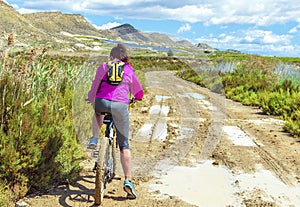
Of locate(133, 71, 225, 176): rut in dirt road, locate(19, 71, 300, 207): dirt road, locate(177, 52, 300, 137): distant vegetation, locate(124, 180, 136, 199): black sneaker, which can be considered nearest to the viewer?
locate(124, 180, 136, 199): black sneaker

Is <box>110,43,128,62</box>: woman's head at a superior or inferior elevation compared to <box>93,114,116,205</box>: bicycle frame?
superior

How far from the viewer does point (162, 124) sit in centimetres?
972

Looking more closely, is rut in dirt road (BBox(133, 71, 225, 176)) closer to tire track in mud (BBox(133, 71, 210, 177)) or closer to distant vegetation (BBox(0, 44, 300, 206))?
tire track in mud (BBox(133, 71, 210, 177))

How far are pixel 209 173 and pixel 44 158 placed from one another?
2.59m

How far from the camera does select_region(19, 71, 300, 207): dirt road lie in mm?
4820

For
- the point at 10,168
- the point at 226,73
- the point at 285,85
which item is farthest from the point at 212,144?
the point at 226,73

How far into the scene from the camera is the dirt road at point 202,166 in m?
4.82

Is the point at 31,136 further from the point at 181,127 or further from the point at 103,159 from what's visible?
the point at 181,127

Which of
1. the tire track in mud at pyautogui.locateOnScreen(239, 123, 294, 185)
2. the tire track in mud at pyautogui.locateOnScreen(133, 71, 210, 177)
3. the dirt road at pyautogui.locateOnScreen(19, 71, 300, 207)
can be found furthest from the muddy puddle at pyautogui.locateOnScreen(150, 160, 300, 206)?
the tire track in mud at pyautogui.locateOnScreen(133, 71, 210, 177)

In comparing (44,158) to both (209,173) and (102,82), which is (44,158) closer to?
(102,82)

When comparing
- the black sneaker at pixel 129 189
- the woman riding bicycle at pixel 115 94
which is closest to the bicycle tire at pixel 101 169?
the woman riding bicycle at pixel 115 94

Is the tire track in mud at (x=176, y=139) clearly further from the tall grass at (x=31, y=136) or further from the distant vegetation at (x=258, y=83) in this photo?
the tall grass at (x=31, y=136)

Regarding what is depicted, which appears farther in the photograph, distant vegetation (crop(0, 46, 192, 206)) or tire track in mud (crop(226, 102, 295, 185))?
tire track in mud (crop(226, 102, 295, 185))

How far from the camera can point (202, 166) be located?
627cm
